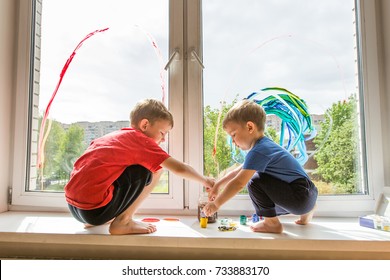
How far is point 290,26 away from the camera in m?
1.16

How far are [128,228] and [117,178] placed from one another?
0.52 ft

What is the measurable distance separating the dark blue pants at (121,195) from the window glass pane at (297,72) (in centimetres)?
35

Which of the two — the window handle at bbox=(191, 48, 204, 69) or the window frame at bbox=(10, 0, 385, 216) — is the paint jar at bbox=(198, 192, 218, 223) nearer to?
the window frame at bbox=(10, 0, 385, 216)

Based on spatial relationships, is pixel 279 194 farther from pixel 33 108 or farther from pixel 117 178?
pixel 33 108

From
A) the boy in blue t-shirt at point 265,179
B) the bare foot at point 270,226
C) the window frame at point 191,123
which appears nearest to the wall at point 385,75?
the window frame at point 191,123

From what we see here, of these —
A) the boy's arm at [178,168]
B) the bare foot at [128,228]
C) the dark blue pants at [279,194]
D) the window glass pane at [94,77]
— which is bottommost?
the bare foot at [128,228]

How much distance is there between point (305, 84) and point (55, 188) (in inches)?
44.4

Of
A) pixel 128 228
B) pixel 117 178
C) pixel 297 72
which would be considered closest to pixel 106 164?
pixel 117 178

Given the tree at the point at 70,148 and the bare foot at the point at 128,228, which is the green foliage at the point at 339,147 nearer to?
the bare foot at the point at 128,228

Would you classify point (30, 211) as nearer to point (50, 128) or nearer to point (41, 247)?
point (41, 247)

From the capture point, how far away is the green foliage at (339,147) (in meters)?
1.13

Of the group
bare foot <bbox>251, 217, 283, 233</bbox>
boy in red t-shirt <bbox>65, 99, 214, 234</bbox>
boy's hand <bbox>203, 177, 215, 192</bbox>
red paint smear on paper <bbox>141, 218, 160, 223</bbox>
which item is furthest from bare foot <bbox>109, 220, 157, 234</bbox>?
bare foot <bbox>251, 217, 283, 233</bbox>
